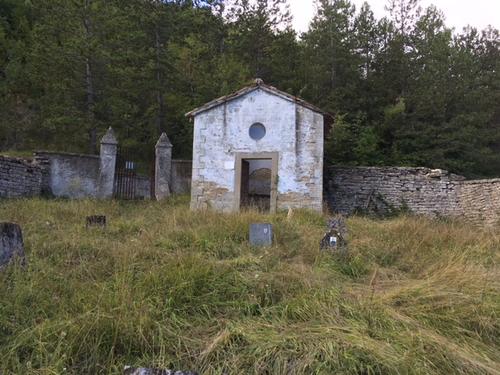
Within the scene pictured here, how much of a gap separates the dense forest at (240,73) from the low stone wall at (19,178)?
3883 mm

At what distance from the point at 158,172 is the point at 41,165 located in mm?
3925

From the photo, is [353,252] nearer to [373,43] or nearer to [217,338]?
[217,338]

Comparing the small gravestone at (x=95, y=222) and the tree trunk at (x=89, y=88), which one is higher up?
the tree trunk at (x=89, y=88)

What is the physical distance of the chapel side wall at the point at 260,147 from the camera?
42.1 feet

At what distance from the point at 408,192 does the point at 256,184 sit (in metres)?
5.99

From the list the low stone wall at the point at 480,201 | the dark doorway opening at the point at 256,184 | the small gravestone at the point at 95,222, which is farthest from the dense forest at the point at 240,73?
the small gravestone at the point at 95,222

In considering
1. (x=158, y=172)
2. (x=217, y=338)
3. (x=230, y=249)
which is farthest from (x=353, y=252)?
(x=158, y=172)

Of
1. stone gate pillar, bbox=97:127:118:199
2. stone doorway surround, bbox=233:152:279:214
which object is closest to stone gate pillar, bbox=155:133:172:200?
stone gate pillar, bbox=97:127:118:199

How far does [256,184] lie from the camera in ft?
58.8

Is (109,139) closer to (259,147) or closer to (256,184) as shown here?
(259,147)

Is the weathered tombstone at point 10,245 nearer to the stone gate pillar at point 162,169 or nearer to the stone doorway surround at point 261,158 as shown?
the stone doorway surround at point 261,158

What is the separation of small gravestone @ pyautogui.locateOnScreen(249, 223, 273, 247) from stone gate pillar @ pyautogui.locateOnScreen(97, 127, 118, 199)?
379 inches

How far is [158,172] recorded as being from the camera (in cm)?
1563

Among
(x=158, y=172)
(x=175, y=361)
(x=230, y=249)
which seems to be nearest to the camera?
(x=175, y=361)
